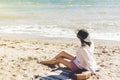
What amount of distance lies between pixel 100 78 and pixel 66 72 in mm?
837

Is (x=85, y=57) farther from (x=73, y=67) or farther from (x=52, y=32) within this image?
(x=52, y=32)

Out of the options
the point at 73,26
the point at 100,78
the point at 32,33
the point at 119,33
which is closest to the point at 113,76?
the point at 100,78

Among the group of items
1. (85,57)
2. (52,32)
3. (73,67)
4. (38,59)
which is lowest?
(52,32)

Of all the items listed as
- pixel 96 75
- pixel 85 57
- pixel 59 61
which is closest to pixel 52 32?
pixel 59 61

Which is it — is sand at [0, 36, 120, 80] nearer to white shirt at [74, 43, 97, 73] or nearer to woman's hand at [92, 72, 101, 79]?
woman's hand at [92, 72, 101, 79]

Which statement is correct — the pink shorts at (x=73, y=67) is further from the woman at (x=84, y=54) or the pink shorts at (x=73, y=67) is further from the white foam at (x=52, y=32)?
the white foam at (x=52, y=32)

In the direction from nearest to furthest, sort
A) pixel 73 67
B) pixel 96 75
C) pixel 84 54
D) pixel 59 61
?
pixel 84 54
pixel 73 67
pixel 96 75
pixel 59 61

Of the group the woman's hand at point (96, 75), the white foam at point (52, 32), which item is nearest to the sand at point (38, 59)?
the woman's hand at point (96, 75)

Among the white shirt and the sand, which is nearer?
the white shirt

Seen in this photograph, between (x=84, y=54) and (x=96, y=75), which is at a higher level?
(x=84, y=54)

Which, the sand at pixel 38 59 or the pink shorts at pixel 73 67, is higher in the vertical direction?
the pink shorts at pixel 73 67

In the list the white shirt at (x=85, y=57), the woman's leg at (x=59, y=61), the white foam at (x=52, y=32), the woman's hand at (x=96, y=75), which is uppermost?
the white shirt at (x=85, y=57)

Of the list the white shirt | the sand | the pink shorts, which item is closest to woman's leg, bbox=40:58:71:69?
the sand

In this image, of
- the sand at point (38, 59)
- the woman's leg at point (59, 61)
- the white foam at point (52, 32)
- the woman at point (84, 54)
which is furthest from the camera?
the white foam at point (52, 32)
